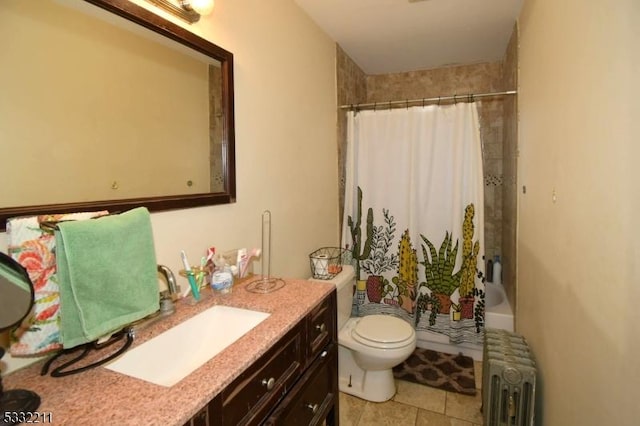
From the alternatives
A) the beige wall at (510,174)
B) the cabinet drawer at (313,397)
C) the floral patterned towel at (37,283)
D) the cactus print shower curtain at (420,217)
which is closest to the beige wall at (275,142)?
the cactus print shower curtain at (420,217)

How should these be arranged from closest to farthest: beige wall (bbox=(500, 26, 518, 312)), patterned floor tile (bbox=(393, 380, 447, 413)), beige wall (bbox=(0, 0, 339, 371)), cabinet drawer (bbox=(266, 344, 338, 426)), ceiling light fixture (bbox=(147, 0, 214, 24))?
cabinet drawer (bbox=(266, 344, 338, 426)) < ceiling light fixture (bbox=(147, 0, 214, 24)) < beige wall (bbox=(0, 0, 339, 371)) < patterned floor tile (bbox=(393, 380, 447, 413)) < beige wall (bbox=(500, 26, 518, 312))

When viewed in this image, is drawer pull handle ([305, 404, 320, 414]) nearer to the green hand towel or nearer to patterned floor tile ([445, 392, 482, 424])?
the green hand towel

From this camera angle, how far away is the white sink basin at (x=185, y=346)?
951mm

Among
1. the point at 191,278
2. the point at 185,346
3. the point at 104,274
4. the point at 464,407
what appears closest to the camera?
the point at 104,274

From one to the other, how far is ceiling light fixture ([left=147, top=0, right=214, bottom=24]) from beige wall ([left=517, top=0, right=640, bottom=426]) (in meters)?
1.26

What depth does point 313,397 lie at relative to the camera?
125 cm

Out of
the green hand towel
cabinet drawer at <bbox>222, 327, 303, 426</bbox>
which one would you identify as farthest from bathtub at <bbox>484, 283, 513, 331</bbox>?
the green hand towel

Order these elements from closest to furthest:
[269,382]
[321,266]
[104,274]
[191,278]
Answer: [104,274] → [269,382] → [191,278] → [321,266]

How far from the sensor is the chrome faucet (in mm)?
1114

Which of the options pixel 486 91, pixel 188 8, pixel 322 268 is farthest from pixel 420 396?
pixel 486 91

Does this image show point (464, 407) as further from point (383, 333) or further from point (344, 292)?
point (344, 292)

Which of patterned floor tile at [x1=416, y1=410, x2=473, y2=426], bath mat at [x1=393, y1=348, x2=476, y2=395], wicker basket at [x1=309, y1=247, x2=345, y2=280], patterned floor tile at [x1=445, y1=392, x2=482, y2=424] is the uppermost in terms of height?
wicker basket at [x1=309, y1=247, x2=345, y2=280]

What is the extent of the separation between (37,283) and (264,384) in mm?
624

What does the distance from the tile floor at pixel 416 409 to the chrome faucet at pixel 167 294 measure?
4.38 feet
